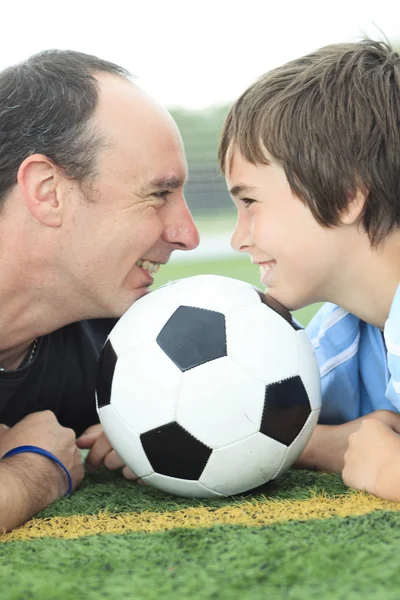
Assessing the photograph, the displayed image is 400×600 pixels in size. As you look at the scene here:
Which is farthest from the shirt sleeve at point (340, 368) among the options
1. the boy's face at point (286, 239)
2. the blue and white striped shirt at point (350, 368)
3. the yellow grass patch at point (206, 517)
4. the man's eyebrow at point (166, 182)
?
the man's eyebrow at point (166, 182)

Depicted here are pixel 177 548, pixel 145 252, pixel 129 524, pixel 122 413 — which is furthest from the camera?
pixel 145 252

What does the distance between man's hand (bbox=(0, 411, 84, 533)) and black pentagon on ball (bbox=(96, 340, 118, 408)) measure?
256 millimetres

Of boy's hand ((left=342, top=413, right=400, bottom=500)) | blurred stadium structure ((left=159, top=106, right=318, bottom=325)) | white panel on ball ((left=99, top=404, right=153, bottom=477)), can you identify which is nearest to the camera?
boy's hand ((left=342, top=413, right=400, bottom=500))

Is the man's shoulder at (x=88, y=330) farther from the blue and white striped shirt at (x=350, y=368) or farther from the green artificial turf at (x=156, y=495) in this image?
the blue and white striped shirt at (x=350, y=368)

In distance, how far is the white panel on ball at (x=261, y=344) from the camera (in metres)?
2.08

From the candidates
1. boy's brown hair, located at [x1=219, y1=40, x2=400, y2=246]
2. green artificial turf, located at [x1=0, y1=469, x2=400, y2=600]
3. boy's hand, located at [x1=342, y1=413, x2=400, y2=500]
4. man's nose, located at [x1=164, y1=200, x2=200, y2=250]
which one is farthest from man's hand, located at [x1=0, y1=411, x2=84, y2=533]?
boy's brown hair, located at [x1=219, y1=40, x2=400, y2=246]

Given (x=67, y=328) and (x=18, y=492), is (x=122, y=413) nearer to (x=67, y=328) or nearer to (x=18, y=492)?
(x=18, y=492)

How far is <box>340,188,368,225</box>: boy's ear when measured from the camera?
245 centimetres

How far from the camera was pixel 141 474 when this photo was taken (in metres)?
2.19

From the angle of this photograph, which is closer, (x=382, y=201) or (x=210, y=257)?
(x=382, y=201)

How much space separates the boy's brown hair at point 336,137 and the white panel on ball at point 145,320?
1.92 ft

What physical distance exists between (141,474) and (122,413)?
0.19 metres

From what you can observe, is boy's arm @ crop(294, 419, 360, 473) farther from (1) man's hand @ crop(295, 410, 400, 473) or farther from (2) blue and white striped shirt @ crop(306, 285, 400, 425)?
(2) blue and white striped shirt @ crop(306, 285, 400, 425)

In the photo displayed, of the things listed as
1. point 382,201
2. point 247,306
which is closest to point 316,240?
point 382,201
